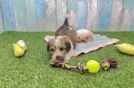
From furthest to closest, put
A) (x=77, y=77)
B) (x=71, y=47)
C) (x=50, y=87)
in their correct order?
1. (x=71, y=47)
2. (x=77, y=77)
3. (x=50, y=87)

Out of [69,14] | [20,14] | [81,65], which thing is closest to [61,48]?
[81,65]

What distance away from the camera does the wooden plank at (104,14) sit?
241 centimetres

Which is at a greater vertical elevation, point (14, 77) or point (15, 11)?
point (15, 11)

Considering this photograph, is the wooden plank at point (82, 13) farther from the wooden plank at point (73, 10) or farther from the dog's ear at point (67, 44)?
the dog's ear at point (67, 44)

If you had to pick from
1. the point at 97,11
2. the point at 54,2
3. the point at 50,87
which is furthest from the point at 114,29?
the point at 50,87

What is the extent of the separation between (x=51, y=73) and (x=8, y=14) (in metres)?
1.17

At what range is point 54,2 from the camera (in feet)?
7.97

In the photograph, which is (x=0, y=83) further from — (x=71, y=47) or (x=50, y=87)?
(x=71, y=47)

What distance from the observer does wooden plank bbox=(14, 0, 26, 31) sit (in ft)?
8.00

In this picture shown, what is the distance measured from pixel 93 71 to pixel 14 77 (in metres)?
0.46

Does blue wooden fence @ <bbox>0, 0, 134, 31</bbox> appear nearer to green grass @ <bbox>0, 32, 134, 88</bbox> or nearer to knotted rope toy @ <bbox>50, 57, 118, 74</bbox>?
green grass @ <bbox>0, 32, 134, 88</bbox>

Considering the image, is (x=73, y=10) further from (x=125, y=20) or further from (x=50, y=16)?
(x=125, y=20)

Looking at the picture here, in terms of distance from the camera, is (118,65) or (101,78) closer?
(101,78)

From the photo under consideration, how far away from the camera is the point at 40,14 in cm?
247
